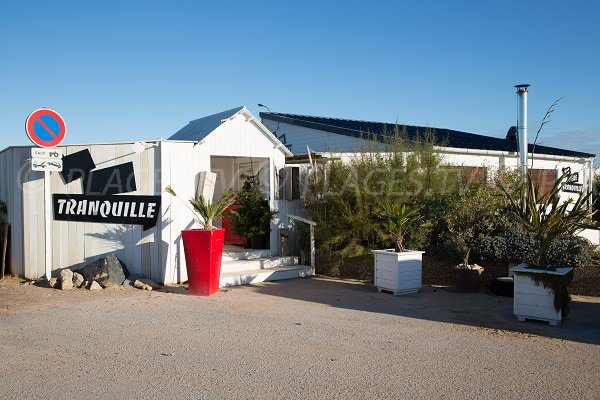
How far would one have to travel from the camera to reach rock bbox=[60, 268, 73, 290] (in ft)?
29.1

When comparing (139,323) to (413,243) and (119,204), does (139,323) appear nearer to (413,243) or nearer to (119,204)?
(119,204)

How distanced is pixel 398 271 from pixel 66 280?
5.45 metres

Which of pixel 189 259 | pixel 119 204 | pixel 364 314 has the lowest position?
pixel 364 314

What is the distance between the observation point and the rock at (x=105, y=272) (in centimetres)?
900

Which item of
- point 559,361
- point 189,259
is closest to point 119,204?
point 189,259

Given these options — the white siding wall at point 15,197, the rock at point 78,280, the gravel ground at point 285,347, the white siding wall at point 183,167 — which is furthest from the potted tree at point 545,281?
the white siding wall at point 15,197

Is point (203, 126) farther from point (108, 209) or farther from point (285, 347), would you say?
point (285, 347)

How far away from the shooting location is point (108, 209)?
965 cm

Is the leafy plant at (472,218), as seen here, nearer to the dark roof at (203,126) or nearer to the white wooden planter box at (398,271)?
the white wooden planter box at (398,271)

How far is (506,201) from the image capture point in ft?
35.3

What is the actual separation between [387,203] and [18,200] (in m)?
6.90

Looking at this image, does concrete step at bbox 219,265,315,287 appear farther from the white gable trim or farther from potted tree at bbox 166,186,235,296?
the white gable trim

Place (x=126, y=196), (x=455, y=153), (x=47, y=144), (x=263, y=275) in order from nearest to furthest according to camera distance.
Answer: (x=47, y=144), (x=126, y=196), (x=263, y=275), (x=455, y=153)

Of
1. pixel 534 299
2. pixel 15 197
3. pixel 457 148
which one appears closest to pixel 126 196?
pixel 15 197
